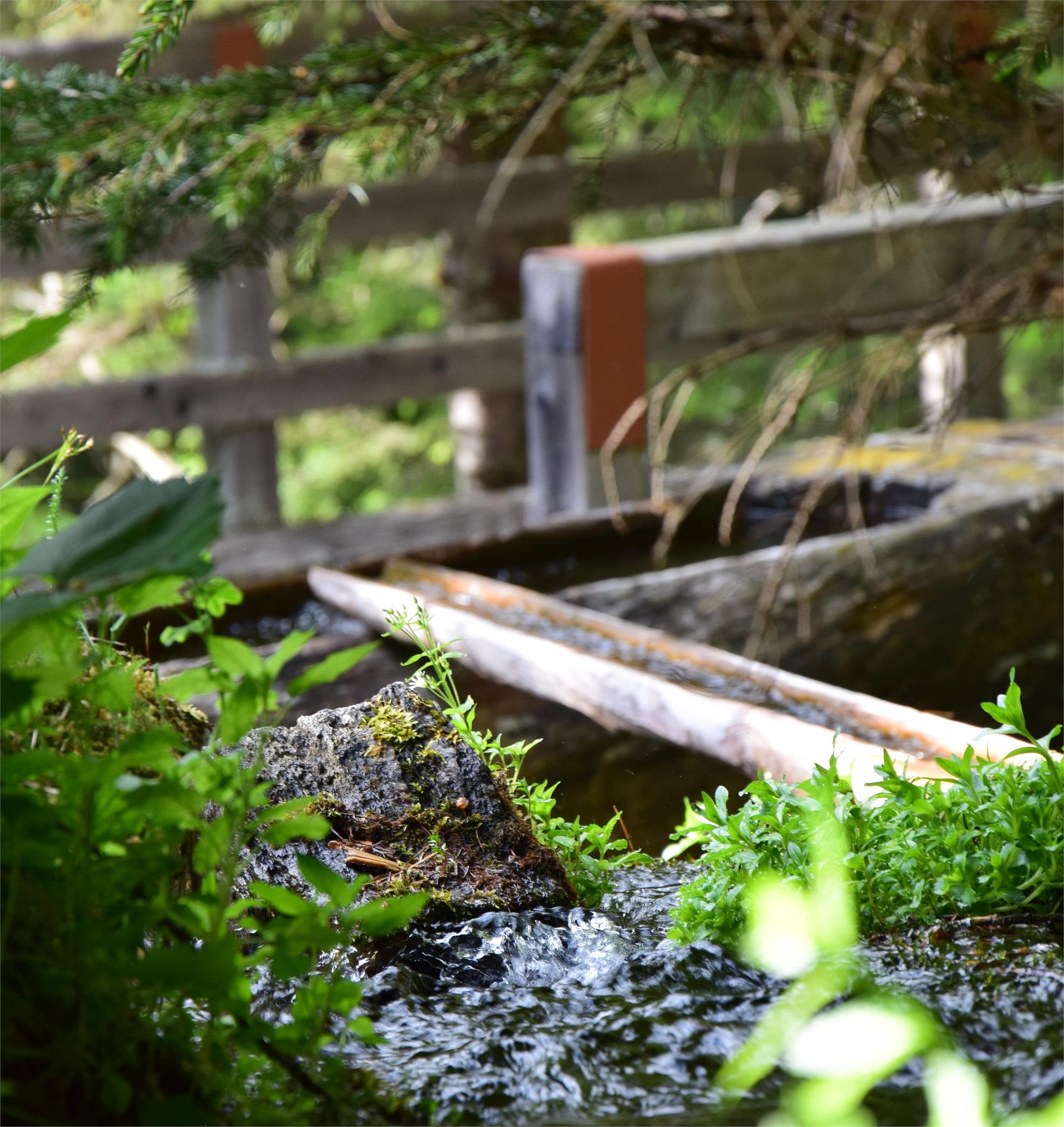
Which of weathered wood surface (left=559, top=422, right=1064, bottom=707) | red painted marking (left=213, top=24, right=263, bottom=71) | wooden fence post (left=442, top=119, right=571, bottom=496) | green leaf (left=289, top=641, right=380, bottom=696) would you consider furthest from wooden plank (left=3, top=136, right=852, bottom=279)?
green leaf (left=289, top=641, right=380, bottom=696)

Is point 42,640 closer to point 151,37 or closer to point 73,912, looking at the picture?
point 73,912

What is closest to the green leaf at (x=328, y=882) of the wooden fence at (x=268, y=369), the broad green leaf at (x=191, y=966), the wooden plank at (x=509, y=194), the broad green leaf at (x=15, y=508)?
the broad green leaf at (x=191, y=966)

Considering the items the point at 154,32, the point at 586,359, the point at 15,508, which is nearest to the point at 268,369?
the point at 586,359

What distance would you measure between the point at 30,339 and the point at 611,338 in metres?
3.42

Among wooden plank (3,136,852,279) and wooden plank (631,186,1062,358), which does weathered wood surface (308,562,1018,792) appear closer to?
wooden plank (631,186,1062,358)

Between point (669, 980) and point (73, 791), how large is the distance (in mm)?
702

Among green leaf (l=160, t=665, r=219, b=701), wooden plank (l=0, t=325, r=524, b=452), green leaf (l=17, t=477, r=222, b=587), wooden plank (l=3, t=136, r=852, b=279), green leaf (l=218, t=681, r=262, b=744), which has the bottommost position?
green leaf (l=218, t=681, r=262, b=744)

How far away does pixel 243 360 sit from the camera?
5.62m

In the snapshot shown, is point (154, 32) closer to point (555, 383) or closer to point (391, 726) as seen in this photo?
point (391, 726)

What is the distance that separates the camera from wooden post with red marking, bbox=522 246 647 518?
14.0 feet

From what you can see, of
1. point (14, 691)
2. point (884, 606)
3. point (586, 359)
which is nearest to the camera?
point (14, 691)

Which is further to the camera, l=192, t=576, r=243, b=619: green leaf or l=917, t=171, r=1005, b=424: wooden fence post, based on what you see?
l=917, t=171, r=1005, b=424: wooden fence post

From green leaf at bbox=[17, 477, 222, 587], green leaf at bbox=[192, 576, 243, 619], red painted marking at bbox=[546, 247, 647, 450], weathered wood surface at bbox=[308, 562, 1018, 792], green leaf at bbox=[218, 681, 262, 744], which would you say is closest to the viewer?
green leaf at bbox=[17, 477, 222, 587]

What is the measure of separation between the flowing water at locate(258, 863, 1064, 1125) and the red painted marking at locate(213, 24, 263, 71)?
5257mm
